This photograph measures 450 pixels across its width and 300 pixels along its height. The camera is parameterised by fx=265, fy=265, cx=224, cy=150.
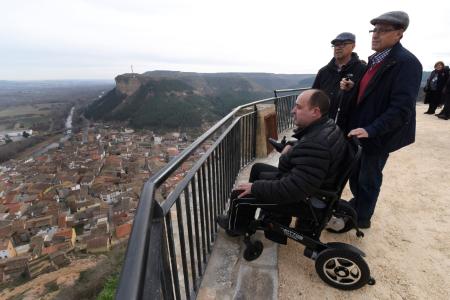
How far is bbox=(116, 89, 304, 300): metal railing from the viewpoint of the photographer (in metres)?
0.77

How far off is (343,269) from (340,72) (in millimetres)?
2439

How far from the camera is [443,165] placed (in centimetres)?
501

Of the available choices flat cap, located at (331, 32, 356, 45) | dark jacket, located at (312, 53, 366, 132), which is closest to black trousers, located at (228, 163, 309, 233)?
dark jacket, located at (312, 53, 366, 132)

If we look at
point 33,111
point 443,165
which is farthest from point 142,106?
point 443,165

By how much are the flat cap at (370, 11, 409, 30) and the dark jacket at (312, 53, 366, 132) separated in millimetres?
882

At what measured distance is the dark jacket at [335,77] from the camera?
3226mm

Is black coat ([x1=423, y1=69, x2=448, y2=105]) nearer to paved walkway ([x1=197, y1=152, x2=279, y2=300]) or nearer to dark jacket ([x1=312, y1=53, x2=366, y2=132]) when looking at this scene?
dark jacket ([x1=312, y1=53, x2=366, y2=132])

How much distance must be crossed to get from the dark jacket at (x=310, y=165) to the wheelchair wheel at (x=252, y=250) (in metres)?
0.64

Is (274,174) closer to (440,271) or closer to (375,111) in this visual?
(375,111)

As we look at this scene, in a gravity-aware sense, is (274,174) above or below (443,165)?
above

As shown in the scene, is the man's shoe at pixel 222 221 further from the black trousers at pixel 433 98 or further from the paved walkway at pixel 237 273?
the black trousers at pixel 433 98

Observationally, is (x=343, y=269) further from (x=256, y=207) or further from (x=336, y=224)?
(x=256, y=207)

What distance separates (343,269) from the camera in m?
2.28

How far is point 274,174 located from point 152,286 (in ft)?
5.67
